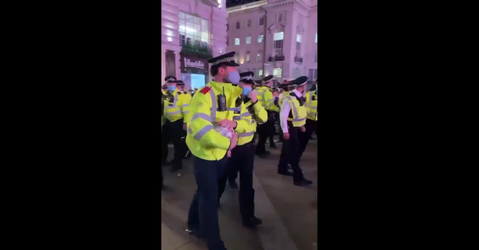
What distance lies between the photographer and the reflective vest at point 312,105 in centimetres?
147

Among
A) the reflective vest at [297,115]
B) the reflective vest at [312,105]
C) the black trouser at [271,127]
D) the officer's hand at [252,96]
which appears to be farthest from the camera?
the reflective vest at [297,115]

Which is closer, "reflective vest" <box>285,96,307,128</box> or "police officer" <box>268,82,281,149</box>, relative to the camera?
"police officer" <box>268,82,281,149</box>

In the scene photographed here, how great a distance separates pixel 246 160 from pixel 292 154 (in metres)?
0.32

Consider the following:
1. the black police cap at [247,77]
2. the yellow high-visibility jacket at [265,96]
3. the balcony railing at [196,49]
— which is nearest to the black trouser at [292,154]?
the yellow high-visibility jacket at [265,96]

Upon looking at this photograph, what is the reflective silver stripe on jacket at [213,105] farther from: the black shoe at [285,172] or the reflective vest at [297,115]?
the reflective vest at [297,115]

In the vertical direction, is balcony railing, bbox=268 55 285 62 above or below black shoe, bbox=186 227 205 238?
above

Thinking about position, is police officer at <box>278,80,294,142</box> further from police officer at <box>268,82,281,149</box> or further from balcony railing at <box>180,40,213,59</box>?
balcony railing at <box>180,40,213,59</box>

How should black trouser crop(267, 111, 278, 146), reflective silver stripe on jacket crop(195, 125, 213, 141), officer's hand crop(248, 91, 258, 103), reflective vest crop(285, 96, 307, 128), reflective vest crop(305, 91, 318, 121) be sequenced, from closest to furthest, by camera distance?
reflective silver stripe on jacket crop(195, 125, 213, 141) → officer's hand crop(248, 91, 258, 103) → reflective vest crop(305, 91, 318, 121) → black trouser crop(267, 111, 278, 146) → reflective vest crop(285, 96, 307, 128)

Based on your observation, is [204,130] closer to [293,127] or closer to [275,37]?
[275,37]

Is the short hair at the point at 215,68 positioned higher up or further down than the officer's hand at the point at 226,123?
higher up

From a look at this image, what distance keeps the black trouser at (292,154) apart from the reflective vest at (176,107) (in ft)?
1.93

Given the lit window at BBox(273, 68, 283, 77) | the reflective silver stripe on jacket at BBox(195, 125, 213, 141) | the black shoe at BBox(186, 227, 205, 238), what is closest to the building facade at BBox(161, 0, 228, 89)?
the reflective silver stripe on jacket at BBox(195, 125, 213, 141)

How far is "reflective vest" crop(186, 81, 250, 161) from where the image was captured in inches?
45.3
